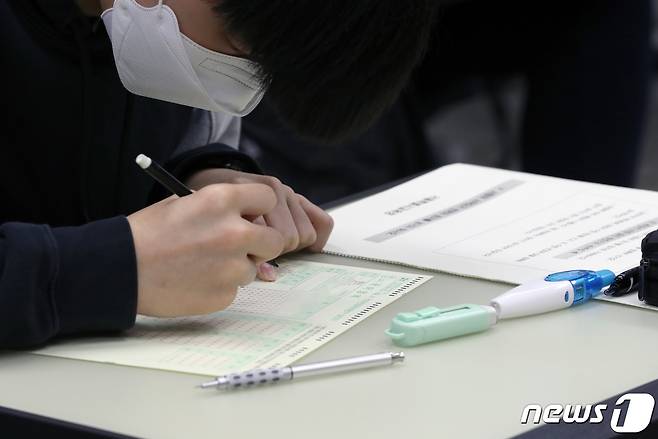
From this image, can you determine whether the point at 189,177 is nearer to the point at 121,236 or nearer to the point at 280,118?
the point at 280,118

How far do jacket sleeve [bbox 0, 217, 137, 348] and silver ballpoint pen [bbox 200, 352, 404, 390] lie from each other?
12 centimetres

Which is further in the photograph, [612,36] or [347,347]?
[612,36]

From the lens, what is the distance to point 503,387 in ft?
2.50

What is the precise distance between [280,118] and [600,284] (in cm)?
29

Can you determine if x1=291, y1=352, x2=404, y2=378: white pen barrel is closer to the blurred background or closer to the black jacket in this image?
the black jacket

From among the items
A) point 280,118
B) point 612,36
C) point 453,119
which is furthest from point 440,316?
point 453,119

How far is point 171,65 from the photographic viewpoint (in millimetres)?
1021

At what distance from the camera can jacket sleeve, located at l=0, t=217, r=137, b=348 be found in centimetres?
82

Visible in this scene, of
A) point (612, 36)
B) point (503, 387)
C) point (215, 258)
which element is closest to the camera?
point (503, 387)

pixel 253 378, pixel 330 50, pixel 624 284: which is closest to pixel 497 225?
pixel 624 284

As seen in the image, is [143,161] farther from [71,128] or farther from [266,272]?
[71,128]

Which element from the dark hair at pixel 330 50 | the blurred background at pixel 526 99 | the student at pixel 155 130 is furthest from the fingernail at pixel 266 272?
the blurred background at pixel 526 99

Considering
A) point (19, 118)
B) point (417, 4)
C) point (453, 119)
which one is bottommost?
point (453, 119)

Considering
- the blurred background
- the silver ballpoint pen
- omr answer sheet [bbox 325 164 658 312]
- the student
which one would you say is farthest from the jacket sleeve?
the blurred background
